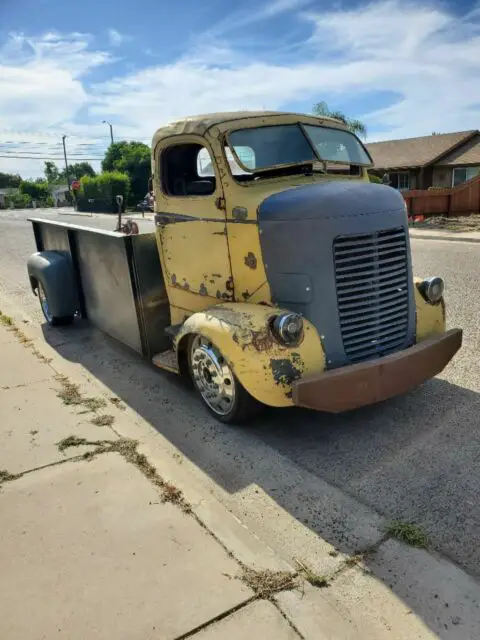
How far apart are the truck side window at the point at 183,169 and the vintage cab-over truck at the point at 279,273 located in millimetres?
13

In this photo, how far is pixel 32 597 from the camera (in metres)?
2.44

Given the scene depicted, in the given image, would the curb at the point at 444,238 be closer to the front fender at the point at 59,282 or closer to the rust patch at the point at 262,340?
the front fender at the point at 59,282

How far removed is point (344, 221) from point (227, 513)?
7.16ft

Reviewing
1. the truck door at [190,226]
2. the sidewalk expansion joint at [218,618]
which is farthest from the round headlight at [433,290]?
the sidewalk expansion joint at [218,618]

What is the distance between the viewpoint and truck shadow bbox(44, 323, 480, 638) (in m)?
2.91

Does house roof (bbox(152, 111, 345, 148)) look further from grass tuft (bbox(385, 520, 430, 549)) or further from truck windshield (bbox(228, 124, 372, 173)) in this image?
grass tuft (bbox(385, 520, 430, 549))

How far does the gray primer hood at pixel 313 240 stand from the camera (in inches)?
148

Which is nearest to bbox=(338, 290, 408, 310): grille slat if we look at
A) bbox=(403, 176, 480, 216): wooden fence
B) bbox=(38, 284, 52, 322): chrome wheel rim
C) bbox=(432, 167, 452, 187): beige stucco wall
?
bbox=(38, 284, 52, 322): chrome wheel rim

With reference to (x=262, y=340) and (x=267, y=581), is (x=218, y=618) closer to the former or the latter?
(x=267, y=581)

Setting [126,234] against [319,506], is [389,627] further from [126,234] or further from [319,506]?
[126,234]

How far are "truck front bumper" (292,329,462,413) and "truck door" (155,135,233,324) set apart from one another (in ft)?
3.85

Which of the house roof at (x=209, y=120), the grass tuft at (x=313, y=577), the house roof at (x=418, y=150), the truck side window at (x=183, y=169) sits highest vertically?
the house roof at (x=418, y=150)

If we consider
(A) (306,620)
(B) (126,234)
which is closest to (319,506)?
(A) (306,620)

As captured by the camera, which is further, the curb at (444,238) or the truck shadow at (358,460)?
the curb at (444,238)
